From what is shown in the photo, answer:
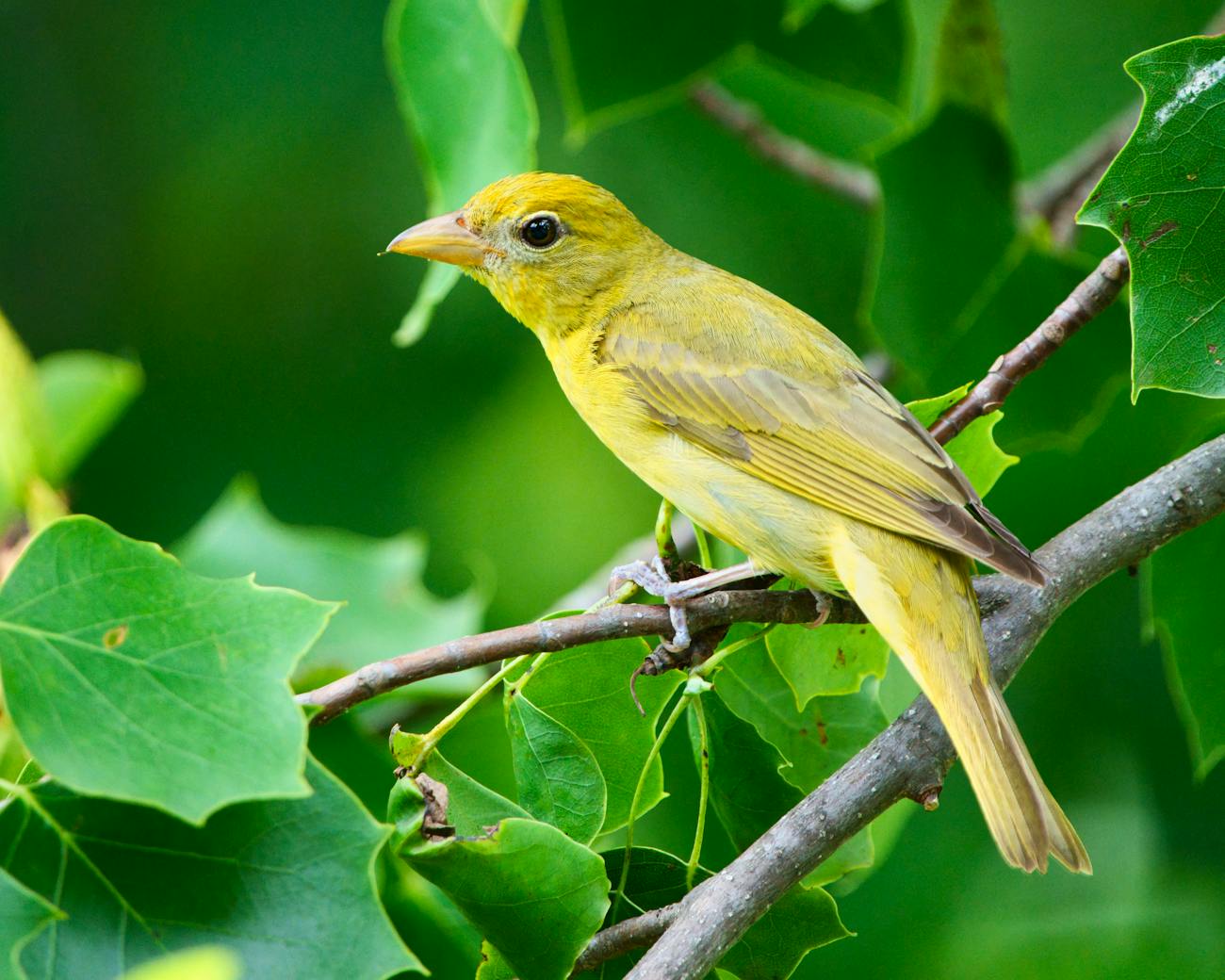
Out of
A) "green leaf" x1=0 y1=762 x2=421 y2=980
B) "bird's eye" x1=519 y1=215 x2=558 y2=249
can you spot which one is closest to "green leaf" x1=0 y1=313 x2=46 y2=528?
"bird's eye" x1=519 y1=215 x2=558 y2=249

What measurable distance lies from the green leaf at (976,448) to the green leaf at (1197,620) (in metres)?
0.40

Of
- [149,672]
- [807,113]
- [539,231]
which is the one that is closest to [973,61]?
[539,231]

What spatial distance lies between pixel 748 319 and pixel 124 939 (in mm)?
2044

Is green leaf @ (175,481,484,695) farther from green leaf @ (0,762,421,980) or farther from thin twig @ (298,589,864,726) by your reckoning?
green leaf @ (0,762,421,980)

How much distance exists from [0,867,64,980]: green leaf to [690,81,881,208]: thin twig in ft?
12.7

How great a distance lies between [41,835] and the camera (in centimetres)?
193

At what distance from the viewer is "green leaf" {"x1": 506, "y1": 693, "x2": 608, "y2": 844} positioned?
2312mm

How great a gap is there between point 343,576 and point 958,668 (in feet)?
8.36

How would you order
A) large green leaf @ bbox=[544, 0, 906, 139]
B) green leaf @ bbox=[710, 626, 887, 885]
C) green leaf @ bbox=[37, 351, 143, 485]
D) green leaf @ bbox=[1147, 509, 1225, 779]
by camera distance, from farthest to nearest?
green leaf @ bbox=[37, 351, 143, 485] < large green leaf @ bbox=[544, 0, 906, 139] < green leaf @ bbox=[1147, 509, 1225, 779] < green leaf @ bbox=[710, 626, 887, 885]

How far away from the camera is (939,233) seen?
12.0 ft

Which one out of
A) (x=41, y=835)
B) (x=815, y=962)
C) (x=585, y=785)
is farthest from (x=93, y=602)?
(x=815, y=962)

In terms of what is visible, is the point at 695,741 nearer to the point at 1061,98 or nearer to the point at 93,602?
the point at 93,602

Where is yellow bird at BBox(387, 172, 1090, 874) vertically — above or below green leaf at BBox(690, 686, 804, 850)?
above

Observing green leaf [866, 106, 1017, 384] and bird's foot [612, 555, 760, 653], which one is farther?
green leaf [866, 106, 1017, 384]
